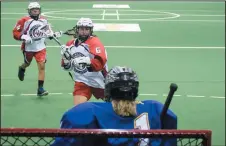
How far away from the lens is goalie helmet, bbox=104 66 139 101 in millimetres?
2818

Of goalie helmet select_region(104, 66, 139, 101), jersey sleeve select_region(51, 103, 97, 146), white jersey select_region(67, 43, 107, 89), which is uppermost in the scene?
goalie helmet select_region(104, 66, 139, 101)

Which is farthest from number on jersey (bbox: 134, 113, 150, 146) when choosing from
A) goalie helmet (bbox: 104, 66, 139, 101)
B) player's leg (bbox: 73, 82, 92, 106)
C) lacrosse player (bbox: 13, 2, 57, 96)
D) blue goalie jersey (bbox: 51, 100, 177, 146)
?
lacrosse player (bbox: 13, 2, 57, 96)

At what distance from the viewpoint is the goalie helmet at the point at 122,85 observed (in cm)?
282

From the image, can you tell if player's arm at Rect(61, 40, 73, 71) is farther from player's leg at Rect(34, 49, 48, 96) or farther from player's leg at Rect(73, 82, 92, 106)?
player's leg at Rect(34, 49, 48, 96)

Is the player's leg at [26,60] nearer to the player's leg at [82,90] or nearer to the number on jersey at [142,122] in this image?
the player's leg at [82,90]

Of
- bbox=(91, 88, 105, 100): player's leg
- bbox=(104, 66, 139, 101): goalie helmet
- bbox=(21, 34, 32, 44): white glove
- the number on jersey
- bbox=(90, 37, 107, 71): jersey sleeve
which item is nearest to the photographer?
the number on jersey

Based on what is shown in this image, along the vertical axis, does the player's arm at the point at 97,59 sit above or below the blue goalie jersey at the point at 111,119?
below

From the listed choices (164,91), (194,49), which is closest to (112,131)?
(164,91)

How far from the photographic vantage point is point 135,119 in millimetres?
2744

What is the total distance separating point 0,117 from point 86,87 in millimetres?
1708

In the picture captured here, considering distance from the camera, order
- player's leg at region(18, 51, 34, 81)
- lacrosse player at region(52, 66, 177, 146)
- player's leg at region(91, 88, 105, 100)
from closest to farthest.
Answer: lacrosse player at region(52, 66, 177, 146) → player's leg at region(91, 88, 105, 100) → player's leg at region(18, 51, 34, 81)

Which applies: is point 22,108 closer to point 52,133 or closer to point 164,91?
point 164,91

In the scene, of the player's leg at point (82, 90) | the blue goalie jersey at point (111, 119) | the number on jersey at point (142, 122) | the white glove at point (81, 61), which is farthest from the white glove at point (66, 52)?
the number on jersey at point (142, 122)

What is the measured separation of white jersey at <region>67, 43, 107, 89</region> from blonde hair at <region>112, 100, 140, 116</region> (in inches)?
145
